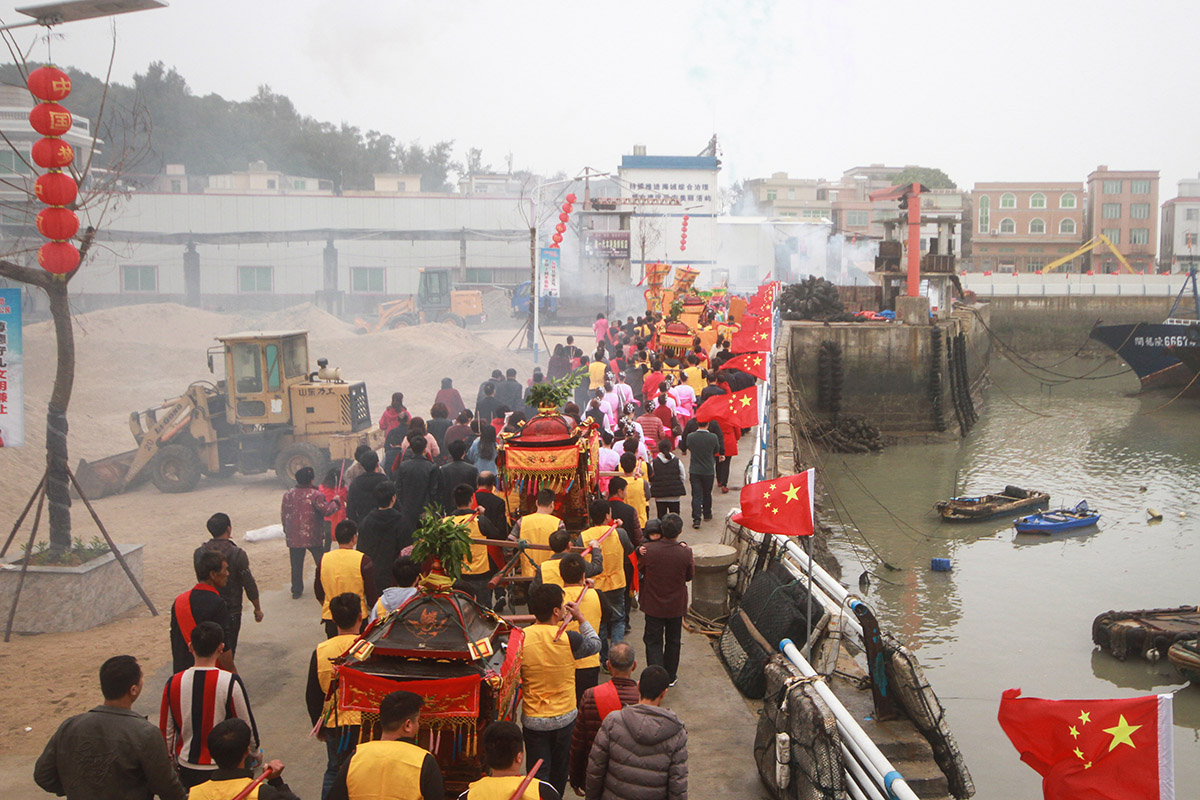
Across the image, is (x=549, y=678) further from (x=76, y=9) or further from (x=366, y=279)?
(x=366, y=279)

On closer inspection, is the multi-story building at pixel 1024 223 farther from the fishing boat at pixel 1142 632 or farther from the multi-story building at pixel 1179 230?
the fishing boat at pixel 1142 632

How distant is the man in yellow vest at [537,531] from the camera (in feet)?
23.7

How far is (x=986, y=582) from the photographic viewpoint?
16422 mm

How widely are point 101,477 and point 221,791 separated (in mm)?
A: 14912

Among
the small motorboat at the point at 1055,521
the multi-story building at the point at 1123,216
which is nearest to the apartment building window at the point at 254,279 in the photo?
the small motorboat at the point at 1055,521

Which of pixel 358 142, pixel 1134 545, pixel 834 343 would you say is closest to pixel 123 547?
pixel 1134 545

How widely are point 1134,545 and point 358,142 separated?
6791 centimetres

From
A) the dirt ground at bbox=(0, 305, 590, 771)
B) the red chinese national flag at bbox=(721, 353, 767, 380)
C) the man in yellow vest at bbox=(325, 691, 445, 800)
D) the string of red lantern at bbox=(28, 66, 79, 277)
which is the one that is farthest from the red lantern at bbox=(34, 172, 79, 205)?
the red chinese national flag at bbox=(721, 353, 767, 380)

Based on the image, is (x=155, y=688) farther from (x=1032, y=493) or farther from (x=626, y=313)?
(x=626, y=313)

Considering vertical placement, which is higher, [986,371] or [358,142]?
[358,142]

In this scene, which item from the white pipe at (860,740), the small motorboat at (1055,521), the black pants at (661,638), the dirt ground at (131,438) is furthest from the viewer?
the small motorboat at (1055,521)

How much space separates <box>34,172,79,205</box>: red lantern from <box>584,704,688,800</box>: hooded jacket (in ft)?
25.3

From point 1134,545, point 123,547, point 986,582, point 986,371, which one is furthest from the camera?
point 986,371

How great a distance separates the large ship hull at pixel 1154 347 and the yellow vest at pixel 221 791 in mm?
40657
